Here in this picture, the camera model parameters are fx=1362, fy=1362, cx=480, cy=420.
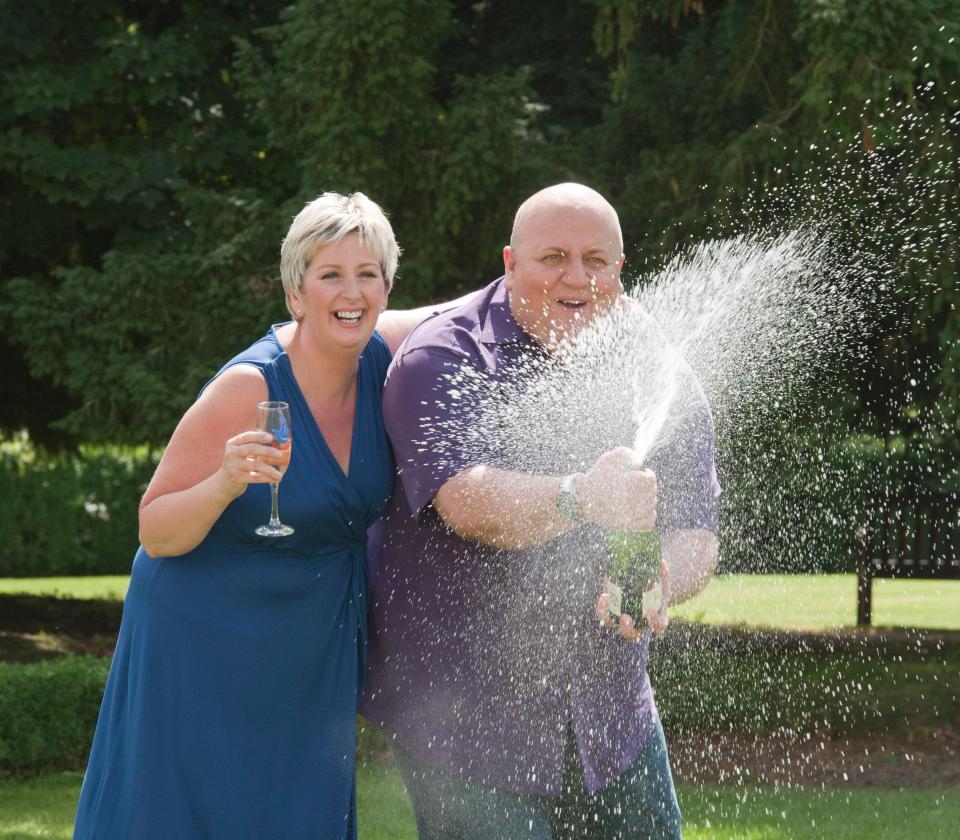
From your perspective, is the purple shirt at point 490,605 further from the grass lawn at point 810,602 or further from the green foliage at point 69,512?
the green foliage at point 69,512

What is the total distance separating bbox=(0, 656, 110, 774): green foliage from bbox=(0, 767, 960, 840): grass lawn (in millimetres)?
467

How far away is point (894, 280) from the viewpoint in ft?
29.5

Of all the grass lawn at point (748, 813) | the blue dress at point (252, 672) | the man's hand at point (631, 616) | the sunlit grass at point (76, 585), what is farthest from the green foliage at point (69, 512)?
the man's hand at point (631, 616)

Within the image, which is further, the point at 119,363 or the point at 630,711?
the point at 119,363

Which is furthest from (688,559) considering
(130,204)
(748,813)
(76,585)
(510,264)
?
(76,585)

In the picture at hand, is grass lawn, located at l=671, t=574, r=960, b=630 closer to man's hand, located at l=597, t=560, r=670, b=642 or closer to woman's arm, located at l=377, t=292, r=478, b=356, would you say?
A: woman's arm, located at l=377, t=292, r=478, b=356

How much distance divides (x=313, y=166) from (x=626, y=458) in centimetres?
709

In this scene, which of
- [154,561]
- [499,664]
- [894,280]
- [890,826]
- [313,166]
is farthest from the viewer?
[313,166]

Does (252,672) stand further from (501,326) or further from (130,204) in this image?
(130,204)

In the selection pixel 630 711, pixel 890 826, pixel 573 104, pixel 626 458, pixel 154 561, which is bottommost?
pixel 890 826

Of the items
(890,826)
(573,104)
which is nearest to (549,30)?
(573,104)

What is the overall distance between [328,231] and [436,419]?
0.61 metres

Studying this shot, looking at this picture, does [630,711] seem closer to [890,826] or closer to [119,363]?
[890,826]

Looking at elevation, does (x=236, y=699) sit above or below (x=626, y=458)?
below
